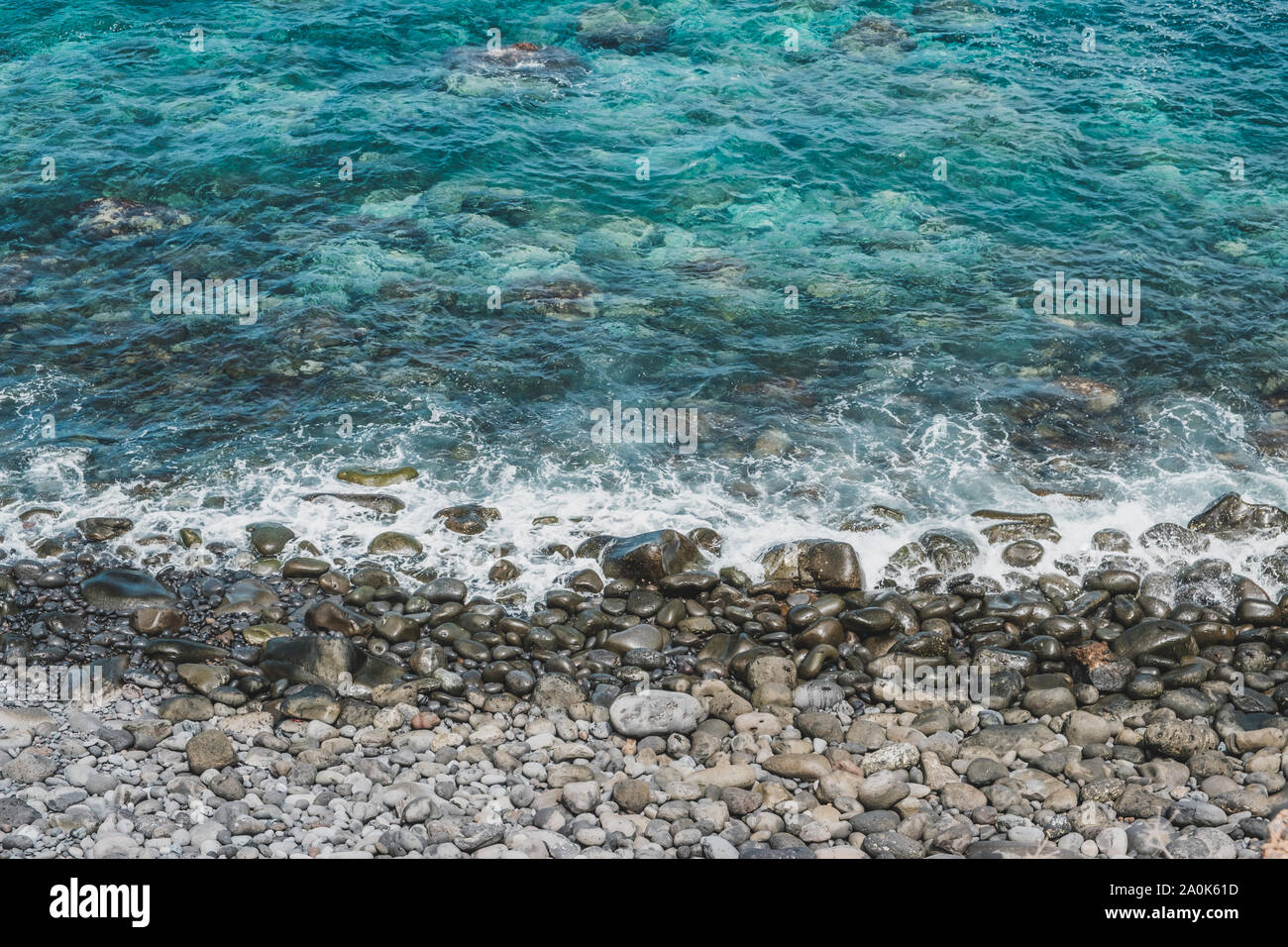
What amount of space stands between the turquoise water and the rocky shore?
1109mm

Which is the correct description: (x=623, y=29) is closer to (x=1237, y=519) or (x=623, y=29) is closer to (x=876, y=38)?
(x=876, y=38)

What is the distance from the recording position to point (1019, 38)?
33.9 m

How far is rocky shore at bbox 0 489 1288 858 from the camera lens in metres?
11.8

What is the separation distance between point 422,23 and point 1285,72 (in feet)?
82.9

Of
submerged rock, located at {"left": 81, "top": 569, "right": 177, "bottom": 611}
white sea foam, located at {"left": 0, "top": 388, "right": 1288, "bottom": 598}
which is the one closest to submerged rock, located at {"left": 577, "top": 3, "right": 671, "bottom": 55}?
white sea foam, located at {"left": 0, "top": 388, "right": 1288, "bottom": 598}

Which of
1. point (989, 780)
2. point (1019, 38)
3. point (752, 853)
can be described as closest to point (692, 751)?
point (752, 853)

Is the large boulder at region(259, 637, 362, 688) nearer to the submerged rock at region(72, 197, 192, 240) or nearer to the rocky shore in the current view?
the rocky shore

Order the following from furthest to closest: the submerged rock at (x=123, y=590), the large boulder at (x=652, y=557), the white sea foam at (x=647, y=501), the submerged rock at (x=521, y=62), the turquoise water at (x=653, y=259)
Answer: the submerged rock at (x=521, y=62) → the turquoise water at (x=653, y=259) → the white sea foam at (x=647, y=501) → the large boulder at (x=652, y=557) → the submerged rock at (x=123, y=590)

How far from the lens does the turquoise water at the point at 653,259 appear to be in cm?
1872

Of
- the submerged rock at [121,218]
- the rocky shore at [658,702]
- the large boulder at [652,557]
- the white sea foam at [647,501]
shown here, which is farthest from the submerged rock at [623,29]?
the large boulder at [652,557]

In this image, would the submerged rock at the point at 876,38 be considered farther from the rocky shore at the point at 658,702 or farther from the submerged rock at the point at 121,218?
the rocky shore at the point at 658,702

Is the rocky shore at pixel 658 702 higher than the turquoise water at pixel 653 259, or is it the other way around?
the turquoise water at pixel 653 259

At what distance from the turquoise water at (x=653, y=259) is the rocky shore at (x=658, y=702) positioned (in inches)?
43.7

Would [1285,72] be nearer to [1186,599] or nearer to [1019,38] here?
[1019,38]
